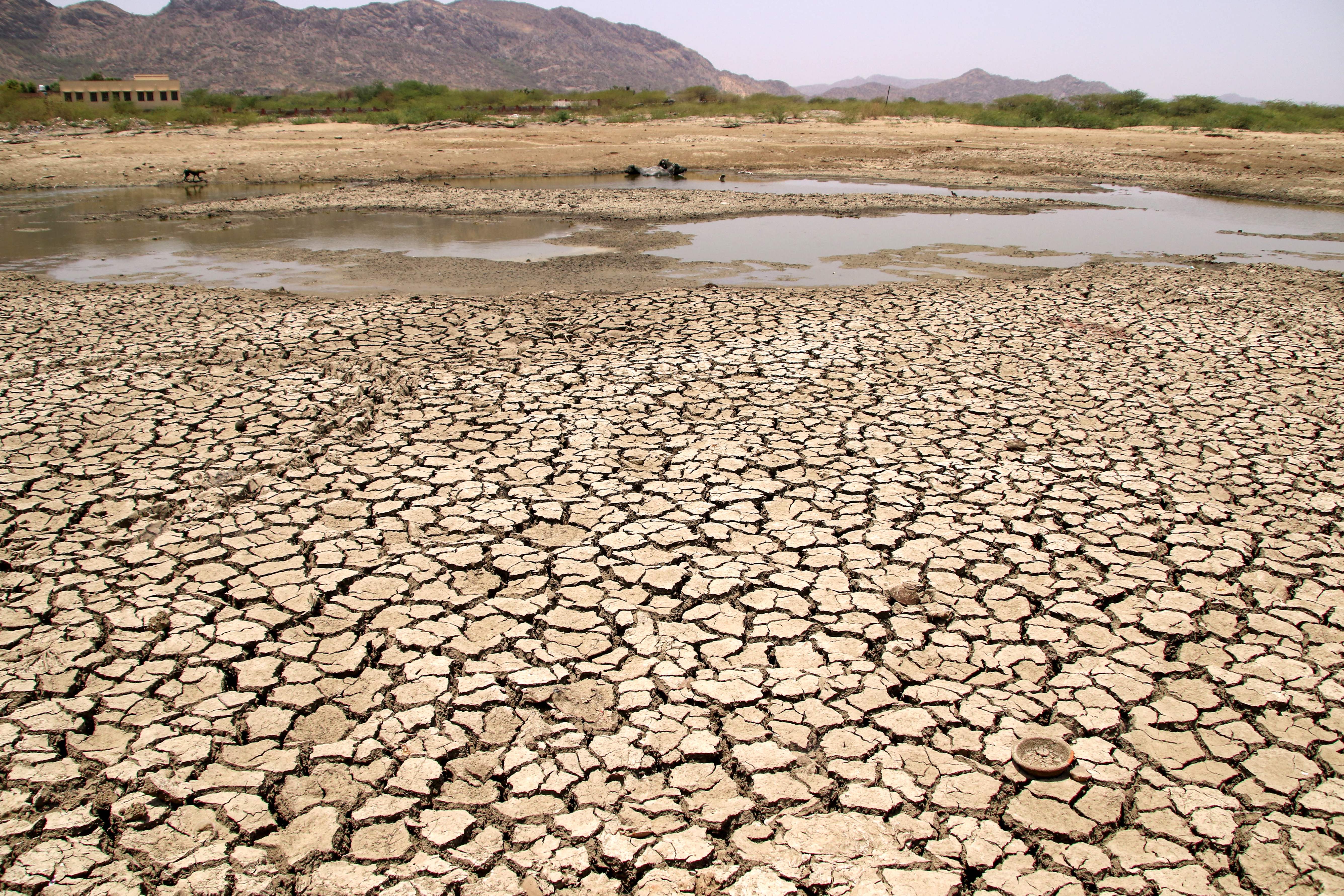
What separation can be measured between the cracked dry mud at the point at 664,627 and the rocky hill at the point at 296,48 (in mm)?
83925

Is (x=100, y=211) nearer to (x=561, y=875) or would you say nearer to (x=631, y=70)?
(x=561, y=875)

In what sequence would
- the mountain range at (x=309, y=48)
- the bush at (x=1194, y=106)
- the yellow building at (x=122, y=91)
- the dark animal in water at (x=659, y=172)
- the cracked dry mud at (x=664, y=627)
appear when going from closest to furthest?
the cracked dry mud at (x=664, y=627), the dark animal in water at (x=659, y=172), the bush at (x=1194, y=106), the yellow building at (x=122, y=91), the mountain range at (x=309, y=48)

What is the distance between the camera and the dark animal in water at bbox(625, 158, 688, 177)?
1919 cm

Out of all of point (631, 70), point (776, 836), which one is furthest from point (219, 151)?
point (631, 70)

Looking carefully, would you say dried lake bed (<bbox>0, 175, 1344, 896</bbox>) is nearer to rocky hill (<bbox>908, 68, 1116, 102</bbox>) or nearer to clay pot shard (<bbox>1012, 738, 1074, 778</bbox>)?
clay pot shard (<bbox>1012, 738, 1074, 778</bbox>)

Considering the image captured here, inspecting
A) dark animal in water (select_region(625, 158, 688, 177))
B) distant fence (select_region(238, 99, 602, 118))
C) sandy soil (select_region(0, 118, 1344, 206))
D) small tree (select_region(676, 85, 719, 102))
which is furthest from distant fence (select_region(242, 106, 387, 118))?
dark animal in water (select_region(625, 158, 688, 177))

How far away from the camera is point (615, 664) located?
2.86m

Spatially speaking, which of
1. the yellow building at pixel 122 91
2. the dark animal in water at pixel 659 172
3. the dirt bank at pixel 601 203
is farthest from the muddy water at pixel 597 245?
the yellow building at pixel 122 91

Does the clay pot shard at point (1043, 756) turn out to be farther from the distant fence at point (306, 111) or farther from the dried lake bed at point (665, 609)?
the distant fence at point (306, 111)

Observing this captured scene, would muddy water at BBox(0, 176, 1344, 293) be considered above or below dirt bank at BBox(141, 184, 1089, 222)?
below

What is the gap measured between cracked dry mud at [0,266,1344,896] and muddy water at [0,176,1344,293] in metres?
3.60

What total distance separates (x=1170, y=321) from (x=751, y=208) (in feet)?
28.8

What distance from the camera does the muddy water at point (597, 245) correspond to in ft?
30.5

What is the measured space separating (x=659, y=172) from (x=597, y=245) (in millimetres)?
9099
